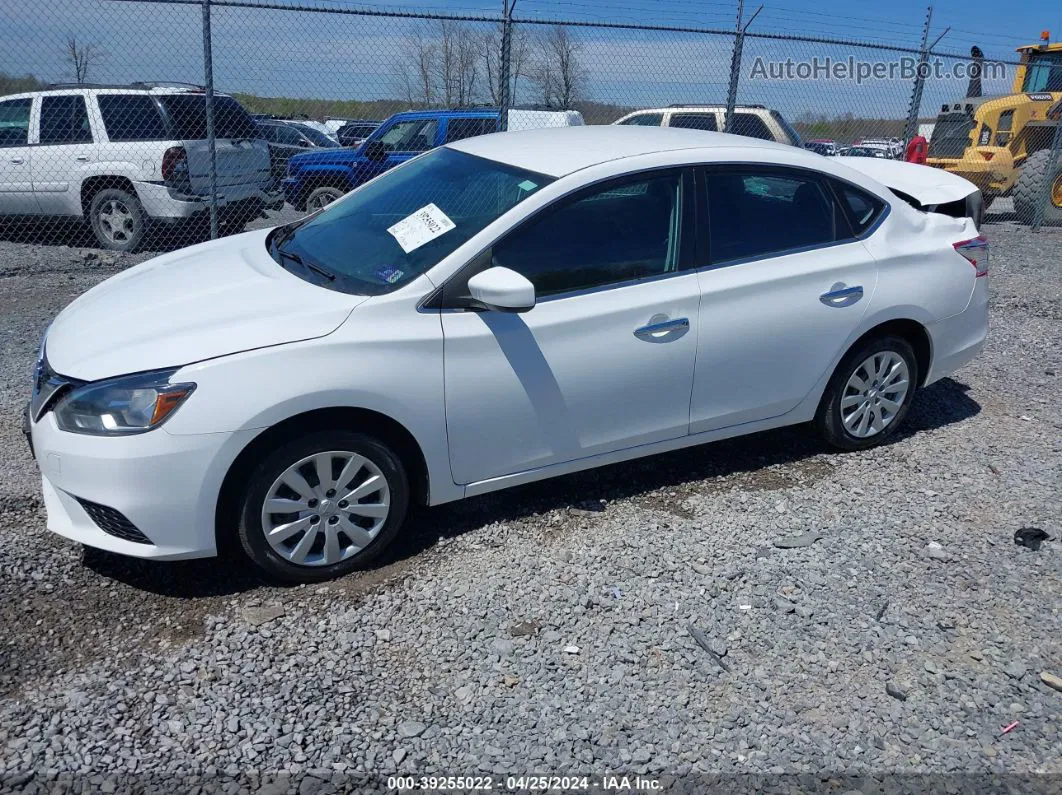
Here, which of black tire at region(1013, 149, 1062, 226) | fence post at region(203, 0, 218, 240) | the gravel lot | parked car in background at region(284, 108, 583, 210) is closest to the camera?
the gravel lot

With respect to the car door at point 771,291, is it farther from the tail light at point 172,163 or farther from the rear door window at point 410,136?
the rear door window at point 410,136

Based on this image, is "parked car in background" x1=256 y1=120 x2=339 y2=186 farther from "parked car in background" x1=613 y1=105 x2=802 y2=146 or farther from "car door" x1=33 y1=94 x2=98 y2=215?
"parked car in background" x1=613 y1=105 x2=802 y2=146

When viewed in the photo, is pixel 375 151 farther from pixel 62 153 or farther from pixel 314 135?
pixel 314 135

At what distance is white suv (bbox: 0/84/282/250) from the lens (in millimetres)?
9055

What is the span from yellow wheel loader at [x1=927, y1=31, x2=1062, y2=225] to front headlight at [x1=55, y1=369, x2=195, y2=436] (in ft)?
45.8

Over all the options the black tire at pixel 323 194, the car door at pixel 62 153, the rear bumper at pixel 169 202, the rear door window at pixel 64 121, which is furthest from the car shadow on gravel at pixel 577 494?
the black tire at pixel 323 194

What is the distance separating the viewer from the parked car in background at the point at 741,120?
11820 millimetres

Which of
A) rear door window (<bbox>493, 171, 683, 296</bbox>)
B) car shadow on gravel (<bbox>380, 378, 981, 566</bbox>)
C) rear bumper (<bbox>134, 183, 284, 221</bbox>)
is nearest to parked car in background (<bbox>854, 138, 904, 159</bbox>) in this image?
rear bumper (<bbox>134, 183, 284, 221</bbox>)

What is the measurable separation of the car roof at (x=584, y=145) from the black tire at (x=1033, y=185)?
36.7ft

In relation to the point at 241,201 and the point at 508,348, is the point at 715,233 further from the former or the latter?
the point at 241,201

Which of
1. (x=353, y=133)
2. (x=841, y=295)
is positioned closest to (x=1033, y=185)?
(x=841, y=295)

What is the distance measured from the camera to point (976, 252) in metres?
4.83

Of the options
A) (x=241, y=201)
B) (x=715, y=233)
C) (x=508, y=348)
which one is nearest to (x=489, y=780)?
(x=508, y=348)

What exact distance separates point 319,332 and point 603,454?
141cm
